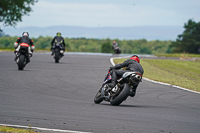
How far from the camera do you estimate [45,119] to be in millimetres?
8250

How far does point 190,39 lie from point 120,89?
78.7 m

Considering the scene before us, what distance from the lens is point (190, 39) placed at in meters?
86.7

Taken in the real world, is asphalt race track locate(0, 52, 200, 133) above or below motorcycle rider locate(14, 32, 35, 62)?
below

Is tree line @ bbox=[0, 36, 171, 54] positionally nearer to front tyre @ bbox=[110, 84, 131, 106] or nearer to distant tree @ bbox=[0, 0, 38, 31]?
distant tree @ bbox=[0, 0, 38, 31]

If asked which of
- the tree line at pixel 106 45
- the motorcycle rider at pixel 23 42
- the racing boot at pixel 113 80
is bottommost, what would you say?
the tree line at pixel 106 45

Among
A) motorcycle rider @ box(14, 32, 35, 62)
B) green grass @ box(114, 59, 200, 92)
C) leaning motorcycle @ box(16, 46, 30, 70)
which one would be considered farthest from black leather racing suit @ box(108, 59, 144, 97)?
motorcycle rider @ box(14, 32, 35, 62)

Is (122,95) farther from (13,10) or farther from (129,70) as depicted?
(13,10)

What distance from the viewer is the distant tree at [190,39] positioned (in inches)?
3391

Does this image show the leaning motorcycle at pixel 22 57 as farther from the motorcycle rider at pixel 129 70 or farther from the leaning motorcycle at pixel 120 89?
the motorcycle rider at pixel 129 70

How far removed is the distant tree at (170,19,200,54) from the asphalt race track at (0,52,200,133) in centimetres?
7158

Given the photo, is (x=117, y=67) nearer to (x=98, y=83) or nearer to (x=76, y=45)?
(x=98, y=83)

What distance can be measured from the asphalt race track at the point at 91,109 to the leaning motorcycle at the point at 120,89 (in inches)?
8.7

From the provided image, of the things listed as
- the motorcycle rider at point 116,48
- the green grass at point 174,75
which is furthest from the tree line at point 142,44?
the green grass at point 174,75

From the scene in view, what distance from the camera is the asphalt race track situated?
788 centimetres
